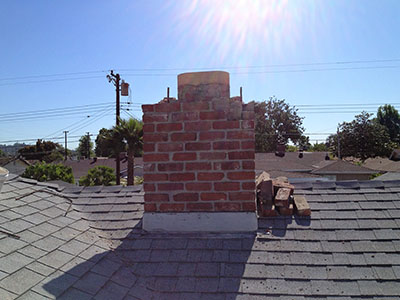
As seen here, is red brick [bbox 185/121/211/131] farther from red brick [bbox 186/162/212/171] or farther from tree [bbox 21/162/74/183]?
tree [bbox 21/162/74/183]

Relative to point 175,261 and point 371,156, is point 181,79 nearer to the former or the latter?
point 175,261

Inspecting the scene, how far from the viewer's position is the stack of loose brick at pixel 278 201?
3125 mm

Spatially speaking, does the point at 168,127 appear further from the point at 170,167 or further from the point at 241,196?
the point at 241,196

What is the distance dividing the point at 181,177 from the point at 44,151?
197 feet

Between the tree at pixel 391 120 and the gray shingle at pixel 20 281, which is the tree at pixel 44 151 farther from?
the gray shingle at pixel 20 281

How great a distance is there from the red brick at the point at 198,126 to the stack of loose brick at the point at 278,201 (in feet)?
3.02

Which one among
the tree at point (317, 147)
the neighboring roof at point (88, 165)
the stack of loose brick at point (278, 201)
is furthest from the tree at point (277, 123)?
the stack of loose brick at point (278, 201)

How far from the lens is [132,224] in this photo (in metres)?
3.19

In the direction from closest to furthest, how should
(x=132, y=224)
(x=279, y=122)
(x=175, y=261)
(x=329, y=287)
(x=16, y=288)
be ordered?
1. (x=16, y=288)
2. (x=329, y=287)
3. (x=175, y=261)
4. (x=132, y=224)
5. (x=279, y=122)

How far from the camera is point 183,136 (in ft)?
9.75

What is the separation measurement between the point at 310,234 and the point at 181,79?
2.00m

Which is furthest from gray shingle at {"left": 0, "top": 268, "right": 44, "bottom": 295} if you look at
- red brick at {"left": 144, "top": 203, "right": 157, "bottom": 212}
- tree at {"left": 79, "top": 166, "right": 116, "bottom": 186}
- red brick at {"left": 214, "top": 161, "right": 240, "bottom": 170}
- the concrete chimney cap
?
tree at {"left": 79, "top": 166, "right": 116, "bottom": 186}

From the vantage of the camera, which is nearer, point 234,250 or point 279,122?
point 234,250

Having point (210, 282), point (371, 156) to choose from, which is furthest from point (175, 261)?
point (371, 156)
